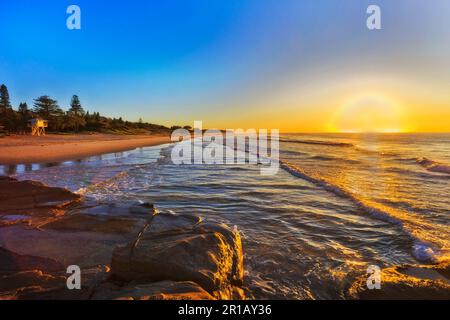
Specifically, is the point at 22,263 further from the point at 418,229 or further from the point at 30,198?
the point at 418,229

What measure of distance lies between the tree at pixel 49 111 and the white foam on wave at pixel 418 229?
236 ft

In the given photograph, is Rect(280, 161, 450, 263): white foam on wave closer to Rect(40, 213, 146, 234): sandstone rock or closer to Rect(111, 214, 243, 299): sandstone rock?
Rect(111, 214, 243, 299): sandstone rock

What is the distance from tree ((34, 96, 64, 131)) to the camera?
213 feet

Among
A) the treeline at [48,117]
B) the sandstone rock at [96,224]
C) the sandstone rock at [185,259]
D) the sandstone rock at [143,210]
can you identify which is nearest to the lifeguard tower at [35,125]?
the treeline at [48,117]

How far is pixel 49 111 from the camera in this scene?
2625 inches

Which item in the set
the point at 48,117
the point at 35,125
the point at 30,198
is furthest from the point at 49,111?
the point at 30,198

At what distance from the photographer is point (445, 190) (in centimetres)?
1215

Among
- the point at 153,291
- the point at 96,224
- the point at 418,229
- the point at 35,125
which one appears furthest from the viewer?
the point at 35,125

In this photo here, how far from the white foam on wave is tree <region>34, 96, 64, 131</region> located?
71973 millimetres

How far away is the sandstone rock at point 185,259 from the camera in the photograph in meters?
3.48

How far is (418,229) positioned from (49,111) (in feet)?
258
